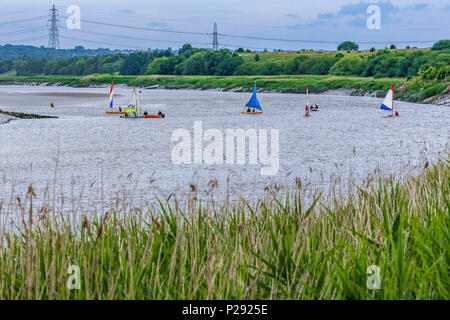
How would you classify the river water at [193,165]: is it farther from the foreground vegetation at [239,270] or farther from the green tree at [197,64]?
the green tree at [197,64]

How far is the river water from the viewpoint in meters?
22.4

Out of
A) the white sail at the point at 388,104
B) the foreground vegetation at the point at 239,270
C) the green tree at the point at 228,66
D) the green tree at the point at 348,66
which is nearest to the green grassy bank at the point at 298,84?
the green tree at the point at 348,66

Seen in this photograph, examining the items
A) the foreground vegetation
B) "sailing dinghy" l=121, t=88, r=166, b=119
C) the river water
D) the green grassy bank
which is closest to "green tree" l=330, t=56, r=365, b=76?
the green grassy bank

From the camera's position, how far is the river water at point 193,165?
22.4 m

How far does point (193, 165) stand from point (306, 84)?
4121 inches

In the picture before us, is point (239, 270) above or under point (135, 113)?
above

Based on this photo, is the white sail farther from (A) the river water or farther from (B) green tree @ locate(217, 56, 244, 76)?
(B) green tree @ locate(217, 56, 244, 76)

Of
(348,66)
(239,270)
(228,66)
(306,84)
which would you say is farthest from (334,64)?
(239,270)

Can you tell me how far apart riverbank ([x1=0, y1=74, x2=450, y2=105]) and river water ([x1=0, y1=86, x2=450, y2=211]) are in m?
14.5

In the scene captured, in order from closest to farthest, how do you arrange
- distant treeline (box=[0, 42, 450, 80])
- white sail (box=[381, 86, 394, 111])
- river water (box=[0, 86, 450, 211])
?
river water (box=[0, 86, 450, 211]) → white sail (box=[381, 86, 394, 111]) → distant treeline (box=[0, 42, 450, 80])

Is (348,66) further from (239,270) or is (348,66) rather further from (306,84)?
(239,270)

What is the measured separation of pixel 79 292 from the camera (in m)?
6.54

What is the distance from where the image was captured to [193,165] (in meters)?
30.2

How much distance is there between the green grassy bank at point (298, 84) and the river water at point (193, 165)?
17.9 m
